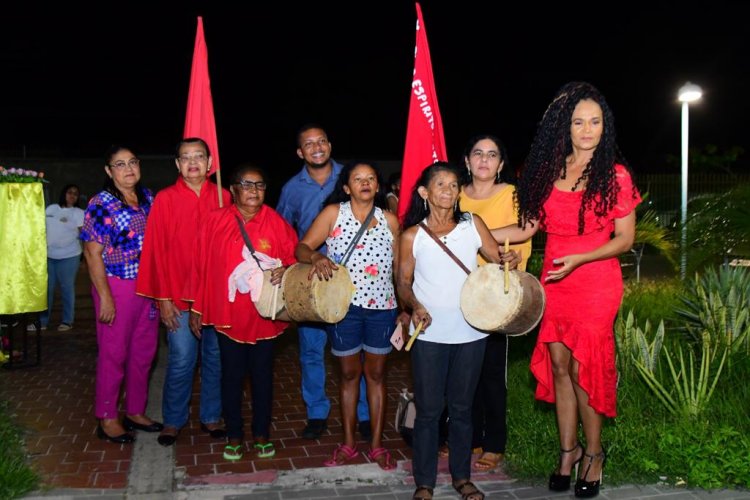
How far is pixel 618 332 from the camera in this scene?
239 inches

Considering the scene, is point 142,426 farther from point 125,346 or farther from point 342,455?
point 342,455

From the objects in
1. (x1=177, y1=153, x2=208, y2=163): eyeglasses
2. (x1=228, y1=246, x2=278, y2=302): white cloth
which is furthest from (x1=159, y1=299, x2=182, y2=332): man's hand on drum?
(x1=177, y1=153, x2=208, y2=163): eyeglasses

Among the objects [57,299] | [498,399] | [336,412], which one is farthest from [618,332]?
[57,299]

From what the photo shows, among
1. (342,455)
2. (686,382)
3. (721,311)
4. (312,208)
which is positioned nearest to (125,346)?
(312,208)

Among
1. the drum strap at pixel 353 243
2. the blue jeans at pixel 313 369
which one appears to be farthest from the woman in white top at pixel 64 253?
the drum strap at pixel 353 243

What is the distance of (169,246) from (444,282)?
212 centimetres

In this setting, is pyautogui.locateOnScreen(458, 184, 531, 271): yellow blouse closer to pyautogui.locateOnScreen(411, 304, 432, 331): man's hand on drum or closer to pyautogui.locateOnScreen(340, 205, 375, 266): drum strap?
pyautogui.locateOnScreen(340, 205, 375, 266): drum strap

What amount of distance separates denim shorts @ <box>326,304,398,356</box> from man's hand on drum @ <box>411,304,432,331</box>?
729 mm

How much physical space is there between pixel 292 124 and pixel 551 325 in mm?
23456

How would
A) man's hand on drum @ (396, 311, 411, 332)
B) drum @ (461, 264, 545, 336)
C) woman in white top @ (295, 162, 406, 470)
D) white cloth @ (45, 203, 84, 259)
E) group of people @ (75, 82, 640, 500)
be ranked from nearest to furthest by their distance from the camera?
drum @ (461, 264, 545, 336) → group of people @ (75, 82, 640, 500) → man's hand on drum @ (396, 311, 411, 332) → woman in white top @ (295, 162, 406, 470) → white cloth @ (45, 203, 84, 259)

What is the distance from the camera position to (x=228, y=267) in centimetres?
527

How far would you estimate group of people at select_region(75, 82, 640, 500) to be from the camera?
4.53m

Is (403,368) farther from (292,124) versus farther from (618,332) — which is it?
(292,124)

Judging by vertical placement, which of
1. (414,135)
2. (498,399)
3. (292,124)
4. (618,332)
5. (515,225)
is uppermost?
(292,124)
